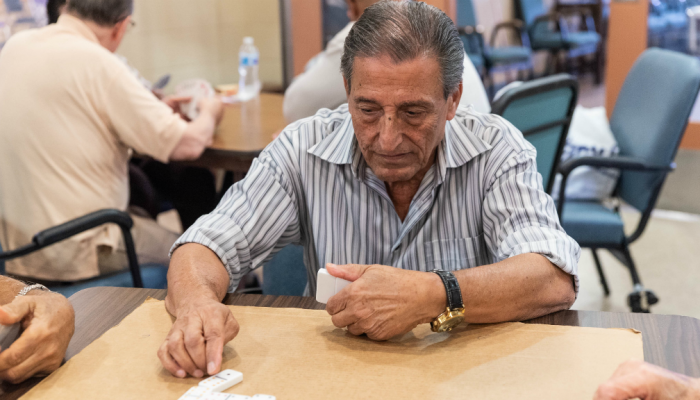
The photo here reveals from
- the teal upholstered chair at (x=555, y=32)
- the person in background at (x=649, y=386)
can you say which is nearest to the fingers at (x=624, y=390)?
the person in background at (x=649, y=386)

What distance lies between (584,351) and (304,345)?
0.44 metres

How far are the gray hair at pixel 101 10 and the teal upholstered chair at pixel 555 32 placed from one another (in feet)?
13.8

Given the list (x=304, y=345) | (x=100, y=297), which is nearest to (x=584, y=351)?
(x=304, y=345)

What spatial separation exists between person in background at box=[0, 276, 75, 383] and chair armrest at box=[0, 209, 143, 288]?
2.20ft

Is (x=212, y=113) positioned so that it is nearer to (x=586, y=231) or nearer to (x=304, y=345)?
(x=586, y=231)

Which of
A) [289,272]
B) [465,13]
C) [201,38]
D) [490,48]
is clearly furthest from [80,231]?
[490,48]

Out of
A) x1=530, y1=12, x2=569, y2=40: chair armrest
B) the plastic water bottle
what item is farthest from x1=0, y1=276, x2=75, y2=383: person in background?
x1=530, y1=12, x2=569, y2=40: chair armrest

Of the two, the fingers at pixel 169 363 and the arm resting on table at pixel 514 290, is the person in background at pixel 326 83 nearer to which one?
the arm resting on table at pixel 514 290

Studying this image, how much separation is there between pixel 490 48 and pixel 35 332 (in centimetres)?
526

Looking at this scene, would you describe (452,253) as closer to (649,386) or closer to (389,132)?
(389,132)

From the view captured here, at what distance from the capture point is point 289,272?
6.31ft

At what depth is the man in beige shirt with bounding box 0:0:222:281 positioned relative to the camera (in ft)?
6.59

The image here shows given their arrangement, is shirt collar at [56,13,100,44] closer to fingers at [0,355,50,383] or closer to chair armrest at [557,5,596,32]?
fingers at [0,355,50,383]

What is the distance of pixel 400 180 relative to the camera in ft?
4.50
